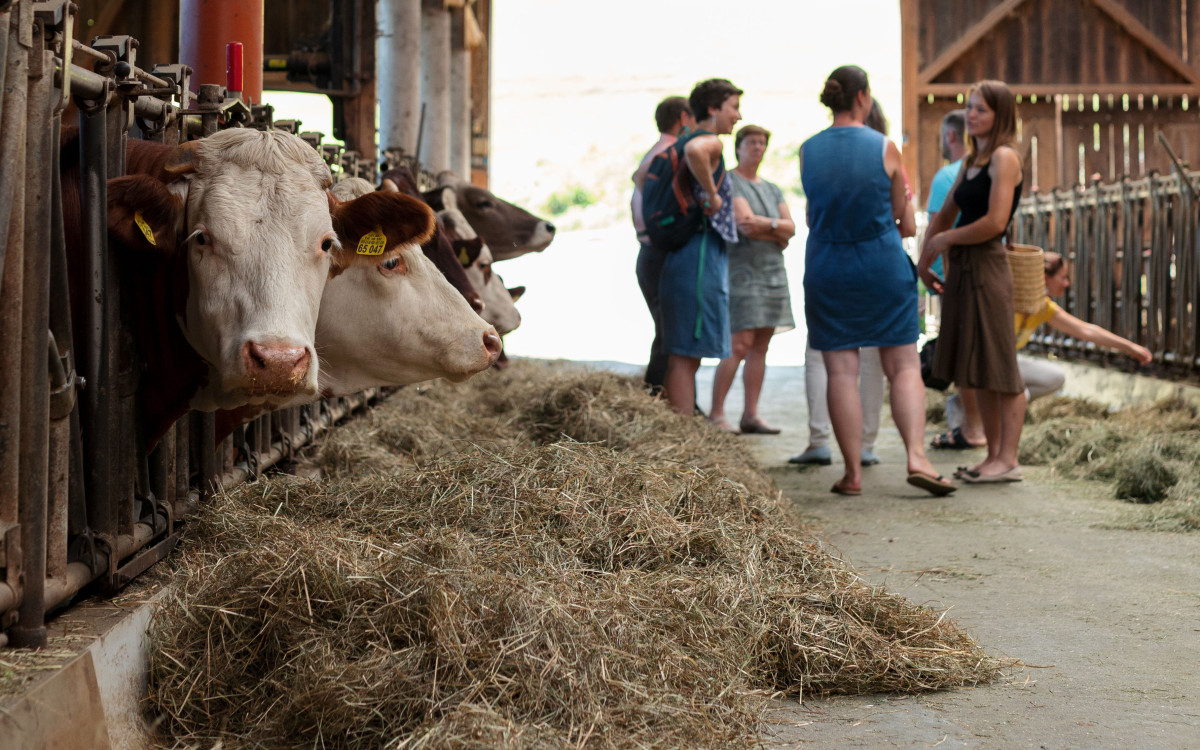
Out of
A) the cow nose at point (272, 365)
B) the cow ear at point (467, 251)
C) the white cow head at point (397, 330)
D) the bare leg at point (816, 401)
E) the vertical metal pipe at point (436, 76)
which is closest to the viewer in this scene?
the cow nose at point (272, 365)

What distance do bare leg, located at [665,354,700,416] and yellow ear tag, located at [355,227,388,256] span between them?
10.7ft

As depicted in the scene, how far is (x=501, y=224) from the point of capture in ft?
25.8

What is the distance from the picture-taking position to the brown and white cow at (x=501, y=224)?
25.7 ft

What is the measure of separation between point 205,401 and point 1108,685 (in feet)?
7.80

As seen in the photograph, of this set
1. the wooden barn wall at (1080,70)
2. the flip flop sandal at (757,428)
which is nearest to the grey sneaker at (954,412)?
the flip flop sandal at (757,428)

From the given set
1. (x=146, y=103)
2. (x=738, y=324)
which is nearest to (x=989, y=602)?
(x=146, y=103)

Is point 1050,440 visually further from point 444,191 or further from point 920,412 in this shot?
point 444,191

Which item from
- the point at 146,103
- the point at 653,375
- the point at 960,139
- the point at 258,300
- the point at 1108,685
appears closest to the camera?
the point at 258,300

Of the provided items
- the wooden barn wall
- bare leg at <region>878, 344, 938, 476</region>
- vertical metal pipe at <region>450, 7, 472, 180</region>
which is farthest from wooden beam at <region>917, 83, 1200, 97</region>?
bare leg at <region>878, 344, 938, 476</region>

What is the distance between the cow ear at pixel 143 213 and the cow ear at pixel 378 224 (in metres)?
0.53

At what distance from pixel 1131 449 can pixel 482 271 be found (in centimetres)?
355

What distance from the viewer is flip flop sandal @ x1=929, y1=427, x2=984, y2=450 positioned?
7480 mm

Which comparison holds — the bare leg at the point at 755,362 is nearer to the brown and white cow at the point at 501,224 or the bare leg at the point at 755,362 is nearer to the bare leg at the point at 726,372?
the bare leg at the point at 726,372

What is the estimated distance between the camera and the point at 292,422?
15.8 ft
